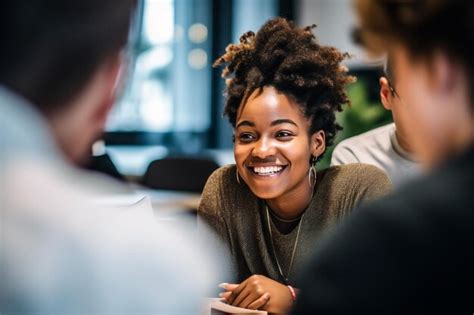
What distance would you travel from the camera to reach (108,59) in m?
0.79

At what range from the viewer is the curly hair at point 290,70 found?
2264mm

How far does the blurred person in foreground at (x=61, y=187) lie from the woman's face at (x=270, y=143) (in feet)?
4.66

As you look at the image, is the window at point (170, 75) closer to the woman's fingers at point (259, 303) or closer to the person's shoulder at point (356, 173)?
the person's shoulder at point (356, 173)

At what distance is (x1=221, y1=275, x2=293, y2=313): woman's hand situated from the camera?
6.23ft

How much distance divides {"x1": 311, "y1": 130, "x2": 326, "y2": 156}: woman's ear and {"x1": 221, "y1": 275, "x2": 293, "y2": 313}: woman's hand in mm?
538

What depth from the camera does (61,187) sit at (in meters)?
0.77

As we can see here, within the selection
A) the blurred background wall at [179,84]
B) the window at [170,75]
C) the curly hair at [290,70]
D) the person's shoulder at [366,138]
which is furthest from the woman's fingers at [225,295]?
the window at [170,75]

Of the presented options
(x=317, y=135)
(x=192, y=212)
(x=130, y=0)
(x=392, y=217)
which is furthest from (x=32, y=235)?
(x=192, y=212)

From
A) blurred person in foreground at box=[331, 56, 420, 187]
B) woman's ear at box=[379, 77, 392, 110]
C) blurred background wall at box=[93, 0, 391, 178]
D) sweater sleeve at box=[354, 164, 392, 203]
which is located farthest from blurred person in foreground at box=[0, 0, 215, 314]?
blurred background wall at box=[93, 0, 391, 178]

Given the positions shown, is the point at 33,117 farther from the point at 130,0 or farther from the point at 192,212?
the point at 192,212

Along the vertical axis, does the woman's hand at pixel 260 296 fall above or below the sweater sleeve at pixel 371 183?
below

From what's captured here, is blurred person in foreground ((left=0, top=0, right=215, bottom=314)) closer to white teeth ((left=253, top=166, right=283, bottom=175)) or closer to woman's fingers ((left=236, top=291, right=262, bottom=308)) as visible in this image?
woman's fingers ((left=236, top=291, right=262, bottom=308))

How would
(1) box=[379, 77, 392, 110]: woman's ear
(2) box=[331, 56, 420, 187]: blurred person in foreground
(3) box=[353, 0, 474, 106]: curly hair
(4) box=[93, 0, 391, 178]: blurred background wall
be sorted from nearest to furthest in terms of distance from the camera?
(3) box=[353, 0, 474, 106]: curly hair, (1) box=[379, 77, 392, 110]: woman's ear, (2) box=[331, 56, 420, 187]: blurred person in foreground, (4) box=[93, 0, 391, 178]: blurred background wall

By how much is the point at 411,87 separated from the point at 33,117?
48 centimetres
